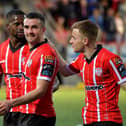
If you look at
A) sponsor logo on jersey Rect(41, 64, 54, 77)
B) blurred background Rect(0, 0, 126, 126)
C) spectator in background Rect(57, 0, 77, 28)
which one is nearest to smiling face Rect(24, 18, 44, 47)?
sponsor logo on jersey Rect(41, 64, 54, 77)

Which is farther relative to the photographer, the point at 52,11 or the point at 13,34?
the point at 52,11

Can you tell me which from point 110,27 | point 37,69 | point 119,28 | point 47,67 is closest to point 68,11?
point 110,27

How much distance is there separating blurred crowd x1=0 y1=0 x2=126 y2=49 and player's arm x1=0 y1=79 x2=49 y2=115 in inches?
620

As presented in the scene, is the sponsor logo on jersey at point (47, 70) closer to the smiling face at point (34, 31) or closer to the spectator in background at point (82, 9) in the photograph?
the smiling face at point (34, 31)

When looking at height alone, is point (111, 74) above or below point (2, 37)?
below

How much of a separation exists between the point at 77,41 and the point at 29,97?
1064 mm

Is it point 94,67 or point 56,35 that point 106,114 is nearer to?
point 94,67

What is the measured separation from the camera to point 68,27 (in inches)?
891

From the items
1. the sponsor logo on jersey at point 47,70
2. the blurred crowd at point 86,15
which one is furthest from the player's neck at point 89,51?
the blurred crowd at point 86,15

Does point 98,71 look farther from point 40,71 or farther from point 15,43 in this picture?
point 15,43

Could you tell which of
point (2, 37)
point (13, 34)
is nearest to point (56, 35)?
point (2, 37)

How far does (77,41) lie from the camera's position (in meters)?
6.29

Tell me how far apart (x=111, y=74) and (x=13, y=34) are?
1430 millimetres

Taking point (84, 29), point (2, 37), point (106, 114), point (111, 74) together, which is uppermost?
point (2, 37)
